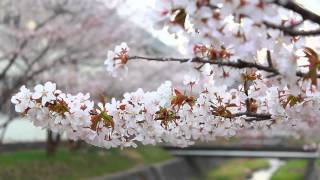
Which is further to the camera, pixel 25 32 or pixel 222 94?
pixel 25 32

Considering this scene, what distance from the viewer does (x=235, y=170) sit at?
28656 mm

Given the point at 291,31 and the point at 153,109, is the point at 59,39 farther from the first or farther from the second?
the point at 291,31

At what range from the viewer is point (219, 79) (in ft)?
9.64

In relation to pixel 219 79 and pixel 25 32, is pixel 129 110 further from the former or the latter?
pixel 25 32

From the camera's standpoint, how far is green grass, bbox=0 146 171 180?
16.0m

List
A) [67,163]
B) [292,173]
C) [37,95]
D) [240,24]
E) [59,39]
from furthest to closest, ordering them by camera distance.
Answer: [292,173]
[67,163]
[59,39]
[37,95]
[240,24]

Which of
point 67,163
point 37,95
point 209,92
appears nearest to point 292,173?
point 67,163

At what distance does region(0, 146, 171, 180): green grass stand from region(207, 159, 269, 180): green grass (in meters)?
3.45

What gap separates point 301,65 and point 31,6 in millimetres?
14879

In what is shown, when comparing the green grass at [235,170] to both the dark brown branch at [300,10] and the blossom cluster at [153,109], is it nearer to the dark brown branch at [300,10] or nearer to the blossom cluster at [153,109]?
the blossom cluster at [153,109]

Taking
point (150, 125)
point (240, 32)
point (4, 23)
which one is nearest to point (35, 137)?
point (4, 23)

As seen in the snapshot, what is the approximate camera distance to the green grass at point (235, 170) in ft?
85.9

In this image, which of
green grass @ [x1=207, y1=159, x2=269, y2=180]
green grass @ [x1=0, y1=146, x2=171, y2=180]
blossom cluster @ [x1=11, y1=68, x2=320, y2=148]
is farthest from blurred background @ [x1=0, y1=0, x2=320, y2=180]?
blossom cluster @ [x1=11, y1=68, x2=320, y2=148]

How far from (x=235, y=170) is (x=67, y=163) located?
12034 millimetres
